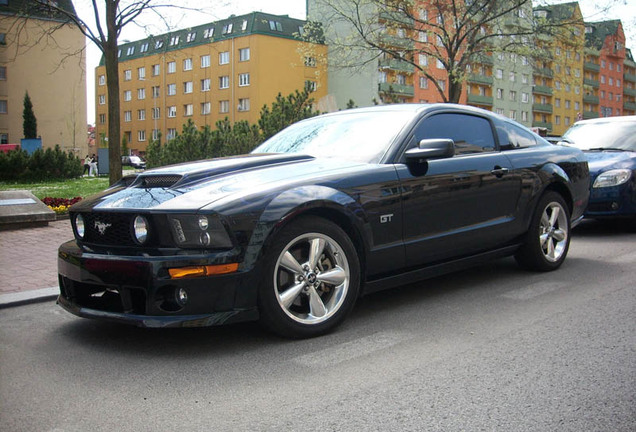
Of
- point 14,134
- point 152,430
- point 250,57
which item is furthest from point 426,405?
point 250,57

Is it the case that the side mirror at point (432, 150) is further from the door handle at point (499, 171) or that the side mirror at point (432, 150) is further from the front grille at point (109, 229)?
the front grille at point (109, 229)

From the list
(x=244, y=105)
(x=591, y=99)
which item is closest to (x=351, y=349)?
(x=244, y=105)

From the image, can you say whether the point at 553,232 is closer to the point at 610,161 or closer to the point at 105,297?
the point at 610,161

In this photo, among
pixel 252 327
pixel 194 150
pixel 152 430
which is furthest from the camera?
pixel 194 150

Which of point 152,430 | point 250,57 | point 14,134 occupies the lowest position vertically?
point 152,430

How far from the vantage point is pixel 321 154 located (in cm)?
487

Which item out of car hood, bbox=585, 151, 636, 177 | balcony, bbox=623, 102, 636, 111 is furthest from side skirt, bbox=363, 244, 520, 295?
balcony, bbox=623, 102, 636, 111

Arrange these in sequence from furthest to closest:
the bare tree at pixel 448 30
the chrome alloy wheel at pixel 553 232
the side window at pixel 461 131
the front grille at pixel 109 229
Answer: the bare tree at pixel 448 30, the chrome alloy wheel at pixel 553 232, the side window at pixel 461 131, the front grille at pixel 109 229

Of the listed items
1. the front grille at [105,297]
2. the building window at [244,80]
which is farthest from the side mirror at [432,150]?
the building window at [244,80]

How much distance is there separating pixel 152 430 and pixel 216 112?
227ft

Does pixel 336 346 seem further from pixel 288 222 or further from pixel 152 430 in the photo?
pixel 152 430

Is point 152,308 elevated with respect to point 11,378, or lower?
elevated

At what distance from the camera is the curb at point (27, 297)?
5.17 m

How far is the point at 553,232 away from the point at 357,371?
11.1 feet
